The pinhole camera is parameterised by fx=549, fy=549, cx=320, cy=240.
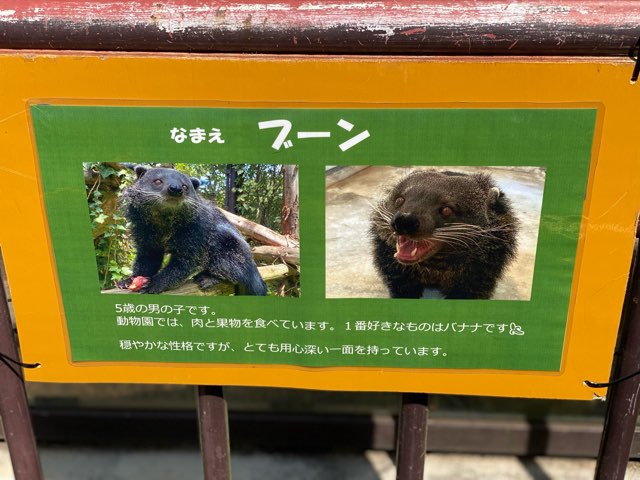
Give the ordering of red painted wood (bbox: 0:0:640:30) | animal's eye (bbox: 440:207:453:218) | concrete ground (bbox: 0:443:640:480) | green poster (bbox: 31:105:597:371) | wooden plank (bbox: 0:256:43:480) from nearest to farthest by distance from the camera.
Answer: red painted wood (bbox: 0:0:640:30) < green poster (bbox: 31:105:597:371) < animal's eye (bbox: 440:207:453:218) < wooden plank (bbox: 0:256:43:480) < concrete ground (bbox: 0:443:640:480)

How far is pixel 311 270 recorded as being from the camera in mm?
1618

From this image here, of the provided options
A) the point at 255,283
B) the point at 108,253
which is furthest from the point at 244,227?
the point at 108,253

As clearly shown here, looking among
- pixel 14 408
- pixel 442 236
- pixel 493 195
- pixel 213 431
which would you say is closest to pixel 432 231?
pixel 442 236

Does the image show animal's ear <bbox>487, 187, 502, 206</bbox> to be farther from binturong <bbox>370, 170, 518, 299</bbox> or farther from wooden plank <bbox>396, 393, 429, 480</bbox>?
wooden plank <bbox>396, 393, 429, 480</bbox>

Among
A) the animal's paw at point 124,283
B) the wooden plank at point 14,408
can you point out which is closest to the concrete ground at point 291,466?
the wooden plank at point 14,408

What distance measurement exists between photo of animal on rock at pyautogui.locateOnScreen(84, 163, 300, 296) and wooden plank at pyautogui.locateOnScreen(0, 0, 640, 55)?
33 centimetres

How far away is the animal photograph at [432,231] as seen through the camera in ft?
4.99

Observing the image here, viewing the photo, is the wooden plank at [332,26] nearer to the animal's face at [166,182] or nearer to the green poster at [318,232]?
the green poster at [318,232]

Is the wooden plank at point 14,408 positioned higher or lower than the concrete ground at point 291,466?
higher

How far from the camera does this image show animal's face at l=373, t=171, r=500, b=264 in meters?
1.53

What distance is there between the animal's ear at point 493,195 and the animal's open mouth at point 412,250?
201mm

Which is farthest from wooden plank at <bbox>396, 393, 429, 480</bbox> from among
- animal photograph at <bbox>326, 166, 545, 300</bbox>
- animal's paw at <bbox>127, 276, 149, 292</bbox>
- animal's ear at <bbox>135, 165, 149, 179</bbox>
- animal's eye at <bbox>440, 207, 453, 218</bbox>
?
animal's ear at <bbox>135, 165, 149, 179</bbox>

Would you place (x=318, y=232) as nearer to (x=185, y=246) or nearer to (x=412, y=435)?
(x=185, y=246)

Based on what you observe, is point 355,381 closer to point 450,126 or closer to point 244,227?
point 244,227
